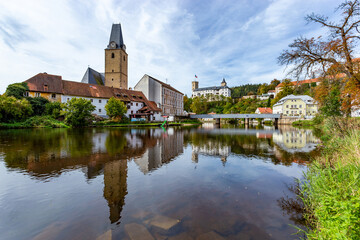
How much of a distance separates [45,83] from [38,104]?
25.1ft

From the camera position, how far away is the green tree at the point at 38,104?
3678 centimetres

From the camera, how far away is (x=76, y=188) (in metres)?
5.83

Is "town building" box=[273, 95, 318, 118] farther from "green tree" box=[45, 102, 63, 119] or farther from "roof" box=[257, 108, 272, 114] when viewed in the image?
"green tree" box=[45, 102, 63, 119]

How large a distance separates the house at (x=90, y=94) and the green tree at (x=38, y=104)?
297 centimetres

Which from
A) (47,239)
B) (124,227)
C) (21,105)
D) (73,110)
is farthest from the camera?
(73,110)

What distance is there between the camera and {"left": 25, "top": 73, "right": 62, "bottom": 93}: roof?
40.2 m

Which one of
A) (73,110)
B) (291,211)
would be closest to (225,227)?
(291,211)

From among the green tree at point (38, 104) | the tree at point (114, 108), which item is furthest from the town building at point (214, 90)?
the green tree at point (38, 104)

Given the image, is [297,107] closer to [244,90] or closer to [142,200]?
[142,200]

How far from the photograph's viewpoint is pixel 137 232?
3639mm

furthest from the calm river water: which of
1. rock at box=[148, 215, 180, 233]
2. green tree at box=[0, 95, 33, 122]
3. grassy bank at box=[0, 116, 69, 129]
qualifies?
green tree at box=[0, 95, 33, 122]

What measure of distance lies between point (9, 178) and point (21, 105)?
35.6 meters

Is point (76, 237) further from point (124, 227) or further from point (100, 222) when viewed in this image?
point (124, 227)

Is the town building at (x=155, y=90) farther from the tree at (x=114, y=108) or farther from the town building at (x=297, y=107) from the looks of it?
the town building at (x=297, y=107)
